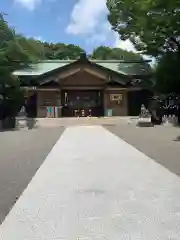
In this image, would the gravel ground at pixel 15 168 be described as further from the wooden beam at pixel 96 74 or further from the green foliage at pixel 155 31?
the wooden beam at pixel 96 74

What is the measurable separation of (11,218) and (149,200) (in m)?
2.24

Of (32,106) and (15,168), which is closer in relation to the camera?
(15,168)

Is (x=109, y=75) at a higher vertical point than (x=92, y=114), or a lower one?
higher

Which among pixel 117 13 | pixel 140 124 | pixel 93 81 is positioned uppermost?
pixel 117 13

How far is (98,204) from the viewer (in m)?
6.94

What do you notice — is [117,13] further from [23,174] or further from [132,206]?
[132,206]

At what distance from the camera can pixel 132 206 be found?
6.75m

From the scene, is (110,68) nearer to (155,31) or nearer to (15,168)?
(155,31)

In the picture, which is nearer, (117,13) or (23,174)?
(23,174)

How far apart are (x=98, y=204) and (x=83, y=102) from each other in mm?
36468

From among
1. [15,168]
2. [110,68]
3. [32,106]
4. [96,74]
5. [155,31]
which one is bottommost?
[15,168]

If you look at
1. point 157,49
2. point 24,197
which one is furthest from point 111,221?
point 157,49

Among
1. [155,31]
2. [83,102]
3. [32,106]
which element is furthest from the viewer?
[83,102]

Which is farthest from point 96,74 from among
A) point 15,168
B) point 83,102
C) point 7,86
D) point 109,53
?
point 15,168
